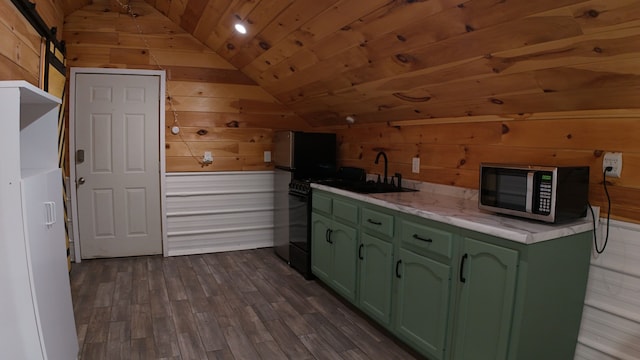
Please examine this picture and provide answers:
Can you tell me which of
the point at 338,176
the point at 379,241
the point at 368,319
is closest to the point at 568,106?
the point at 379,241

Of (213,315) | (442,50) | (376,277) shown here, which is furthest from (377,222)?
(213,315)

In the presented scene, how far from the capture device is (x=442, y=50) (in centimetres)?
218

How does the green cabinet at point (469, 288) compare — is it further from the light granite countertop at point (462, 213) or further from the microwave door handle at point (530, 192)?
the microwave door handle at point (530, 192)

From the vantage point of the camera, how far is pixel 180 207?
4547 mm

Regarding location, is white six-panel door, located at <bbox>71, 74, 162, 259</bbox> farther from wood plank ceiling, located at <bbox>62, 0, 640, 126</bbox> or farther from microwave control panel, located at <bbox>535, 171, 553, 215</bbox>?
microwave control panel, located at <bbox>535, 171, 553, 215</bbox>

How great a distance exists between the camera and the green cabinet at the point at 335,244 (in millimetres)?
3064

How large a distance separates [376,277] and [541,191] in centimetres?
126

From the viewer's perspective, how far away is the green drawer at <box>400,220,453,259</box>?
2139mm

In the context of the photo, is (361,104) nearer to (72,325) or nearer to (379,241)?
(379,241)

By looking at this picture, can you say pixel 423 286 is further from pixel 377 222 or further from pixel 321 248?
pixel 321 248

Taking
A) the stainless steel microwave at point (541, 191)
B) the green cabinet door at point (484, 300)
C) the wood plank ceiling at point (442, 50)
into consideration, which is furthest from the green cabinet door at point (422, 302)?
the wood plank ceiling at point (442, 50)

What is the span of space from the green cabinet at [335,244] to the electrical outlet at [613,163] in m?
1.55

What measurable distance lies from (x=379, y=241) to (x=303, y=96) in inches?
79.5

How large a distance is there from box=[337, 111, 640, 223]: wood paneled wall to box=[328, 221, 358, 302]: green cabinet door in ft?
2.45
